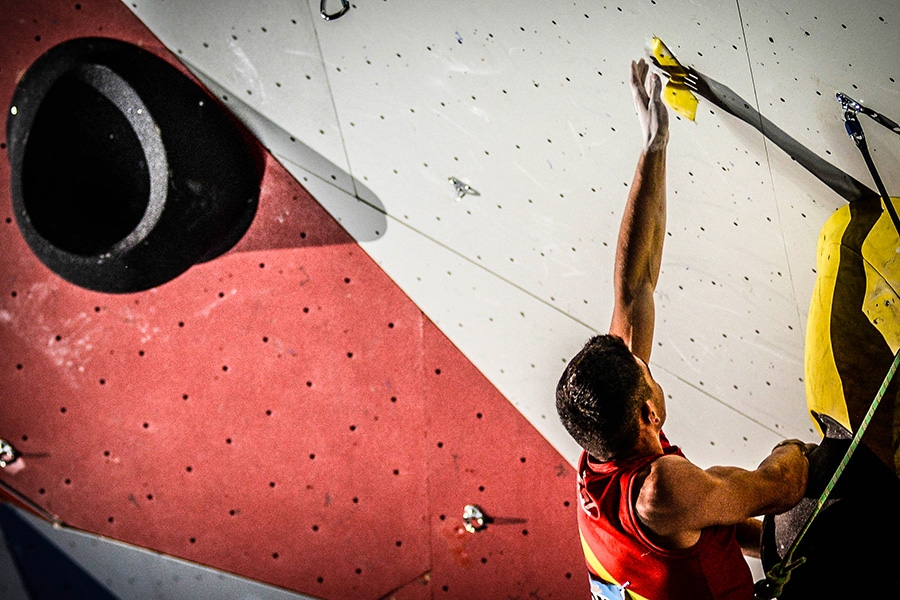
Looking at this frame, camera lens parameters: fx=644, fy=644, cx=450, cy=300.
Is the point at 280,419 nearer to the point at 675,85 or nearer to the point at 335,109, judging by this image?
the point at 335,109

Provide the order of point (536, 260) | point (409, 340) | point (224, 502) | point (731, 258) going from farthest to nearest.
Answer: point (224, 502) < point (409, 340) < point (536, 260) < point (731, 258)

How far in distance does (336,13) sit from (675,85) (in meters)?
0.76

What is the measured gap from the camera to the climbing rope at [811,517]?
107 centimetres

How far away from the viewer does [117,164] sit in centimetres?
146

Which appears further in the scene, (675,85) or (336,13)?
(336,13)

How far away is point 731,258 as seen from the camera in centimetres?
131

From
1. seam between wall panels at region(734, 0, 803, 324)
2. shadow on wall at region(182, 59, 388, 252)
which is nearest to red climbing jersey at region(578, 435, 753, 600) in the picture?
seam between wall panels at region(734, 0, 803, 324)

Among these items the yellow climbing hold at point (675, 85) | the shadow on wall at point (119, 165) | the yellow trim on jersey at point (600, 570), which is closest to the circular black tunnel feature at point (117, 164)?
the shadow on wall at point (119, 165)

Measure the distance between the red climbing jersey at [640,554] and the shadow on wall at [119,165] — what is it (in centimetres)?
81

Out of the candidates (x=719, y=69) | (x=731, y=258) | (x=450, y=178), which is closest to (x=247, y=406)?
(x=450, y=178)

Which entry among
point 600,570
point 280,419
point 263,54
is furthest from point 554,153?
point 280,419

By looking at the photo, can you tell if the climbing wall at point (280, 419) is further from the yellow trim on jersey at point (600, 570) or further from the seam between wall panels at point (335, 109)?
the yellow trim on jersey at point (600, 570)

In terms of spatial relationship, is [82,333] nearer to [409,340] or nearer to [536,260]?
[409,340]

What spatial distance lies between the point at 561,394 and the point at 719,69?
0.67 metres
